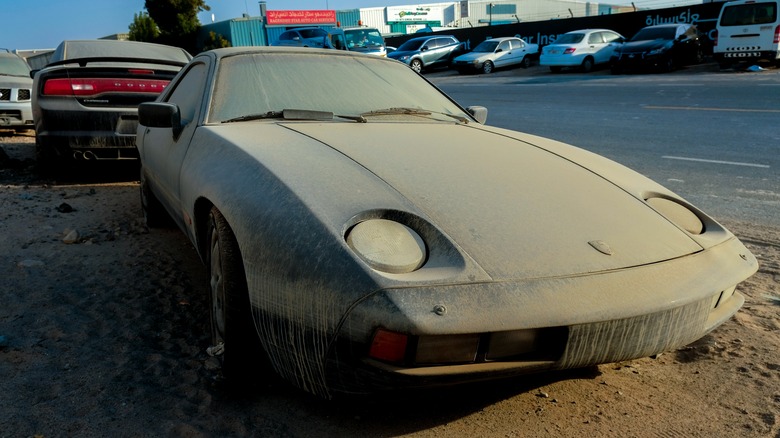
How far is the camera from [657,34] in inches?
840

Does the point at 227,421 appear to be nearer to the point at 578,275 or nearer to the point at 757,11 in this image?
the point at 578,275

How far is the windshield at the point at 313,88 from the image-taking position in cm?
325

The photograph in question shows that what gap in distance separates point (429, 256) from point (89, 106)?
15.7 ft

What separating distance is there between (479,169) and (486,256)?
69cm

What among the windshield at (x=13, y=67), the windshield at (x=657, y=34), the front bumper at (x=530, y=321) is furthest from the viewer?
the windshield at (x=657, y=34)

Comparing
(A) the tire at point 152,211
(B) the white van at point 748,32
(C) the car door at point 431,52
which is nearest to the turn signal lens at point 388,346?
(A) the tire at point 152,211

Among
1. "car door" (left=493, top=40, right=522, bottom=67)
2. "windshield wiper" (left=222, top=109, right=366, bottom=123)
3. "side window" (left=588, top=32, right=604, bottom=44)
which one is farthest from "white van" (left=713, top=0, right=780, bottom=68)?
"windshield wiper" (left=222, top=109, right=366, bottom=123)

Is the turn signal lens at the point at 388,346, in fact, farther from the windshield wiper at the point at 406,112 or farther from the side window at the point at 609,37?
the side window at the point at 609,37

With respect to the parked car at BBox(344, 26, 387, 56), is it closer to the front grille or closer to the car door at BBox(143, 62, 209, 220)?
the car door at BBox(143, 62, 209, 220)

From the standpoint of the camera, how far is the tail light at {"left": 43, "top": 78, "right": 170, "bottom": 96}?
568 cm

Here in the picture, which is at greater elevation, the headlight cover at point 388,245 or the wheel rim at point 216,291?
the headlight cover at point 388,245

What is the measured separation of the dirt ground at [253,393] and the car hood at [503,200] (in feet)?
1.76

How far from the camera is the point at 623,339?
1.99 metres

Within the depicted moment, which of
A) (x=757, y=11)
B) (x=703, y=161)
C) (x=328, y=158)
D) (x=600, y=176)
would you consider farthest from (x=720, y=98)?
(x=328, y=158)
